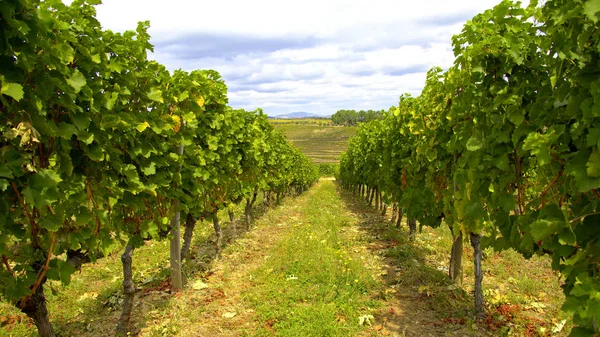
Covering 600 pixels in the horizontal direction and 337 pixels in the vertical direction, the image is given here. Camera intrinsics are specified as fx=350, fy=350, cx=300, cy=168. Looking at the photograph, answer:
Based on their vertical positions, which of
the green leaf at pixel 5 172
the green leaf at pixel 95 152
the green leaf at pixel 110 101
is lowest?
the green leaf at pixel 5 172

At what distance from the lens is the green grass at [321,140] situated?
103287mm

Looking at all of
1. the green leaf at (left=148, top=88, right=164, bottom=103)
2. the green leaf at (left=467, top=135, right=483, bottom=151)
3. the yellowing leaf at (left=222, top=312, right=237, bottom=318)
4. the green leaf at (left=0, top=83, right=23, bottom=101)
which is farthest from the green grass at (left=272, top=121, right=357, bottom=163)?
the green leaf at (left=0, top=83, right=23, bottom=101)

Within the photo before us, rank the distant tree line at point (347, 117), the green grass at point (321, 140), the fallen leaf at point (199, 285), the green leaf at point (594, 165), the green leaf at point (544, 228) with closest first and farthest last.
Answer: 1. the green leaf at point (594, 165)
2. the green leaf at point (544, 228)
3. the fallen leaf at point (199, 285)
4. the green grass at point (321, 140)
5. the distant tree line at point (347, 117)

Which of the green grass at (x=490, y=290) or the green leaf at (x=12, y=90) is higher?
the green leaf at (x=12, y=90)

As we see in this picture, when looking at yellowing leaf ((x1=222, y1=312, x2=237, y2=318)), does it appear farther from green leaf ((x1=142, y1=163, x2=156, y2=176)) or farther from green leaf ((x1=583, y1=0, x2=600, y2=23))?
green leaf ((x1=583, y1=0, x2=600, y2=23))

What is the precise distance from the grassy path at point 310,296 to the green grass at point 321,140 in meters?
85.0

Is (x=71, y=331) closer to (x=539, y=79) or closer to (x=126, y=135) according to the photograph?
(x=126, y=135)

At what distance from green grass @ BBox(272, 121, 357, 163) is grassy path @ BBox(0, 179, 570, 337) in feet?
279

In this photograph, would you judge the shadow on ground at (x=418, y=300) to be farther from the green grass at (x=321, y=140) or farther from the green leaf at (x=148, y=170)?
the green grass at (x=321, y=140)

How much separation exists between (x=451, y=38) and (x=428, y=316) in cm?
459

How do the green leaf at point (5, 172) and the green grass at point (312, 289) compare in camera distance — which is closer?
the green leaf at point (5, 172)

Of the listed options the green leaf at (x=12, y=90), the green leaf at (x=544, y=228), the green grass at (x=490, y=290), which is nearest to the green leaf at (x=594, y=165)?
the green leaf at (x=544, y=228)

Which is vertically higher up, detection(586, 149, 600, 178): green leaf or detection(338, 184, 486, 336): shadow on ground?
detection(586, 149, 600, 178): green leaf

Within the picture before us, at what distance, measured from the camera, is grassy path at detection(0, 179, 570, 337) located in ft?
18.5
